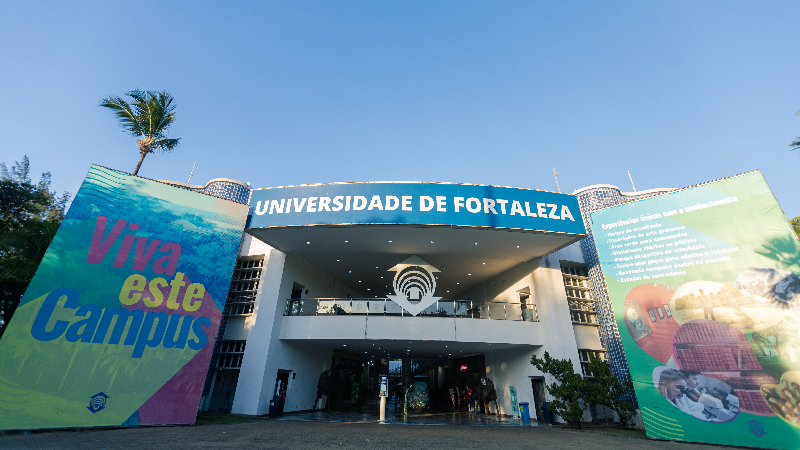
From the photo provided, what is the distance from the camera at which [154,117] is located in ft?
42.8

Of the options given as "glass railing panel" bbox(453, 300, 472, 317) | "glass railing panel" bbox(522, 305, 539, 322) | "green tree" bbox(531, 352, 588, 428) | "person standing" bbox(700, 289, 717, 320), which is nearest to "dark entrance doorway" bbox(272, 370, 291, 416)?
"glass railing panel" bbox(453, 300, 472, 317)

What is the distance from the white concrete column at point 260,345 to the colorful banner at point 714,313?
45.0ft

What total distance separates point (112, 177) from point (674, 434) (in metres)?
19.7

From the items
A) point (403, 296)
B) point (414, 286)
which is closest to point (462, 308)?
point (414, 286)

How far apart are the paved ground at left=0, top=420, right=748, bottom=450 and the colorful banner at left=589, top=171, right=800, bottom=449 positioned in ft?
3.66

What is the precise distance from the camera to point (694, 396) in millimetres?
9203

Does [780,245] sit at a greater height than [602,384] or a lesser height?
greater

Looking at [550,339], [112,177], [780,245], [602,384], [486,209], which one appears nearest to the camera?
[780,245]

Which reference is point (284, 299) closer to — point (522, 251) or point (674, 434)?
point (522, 251)

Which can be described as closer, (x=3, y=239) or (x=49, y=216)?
(x=3, y=239)

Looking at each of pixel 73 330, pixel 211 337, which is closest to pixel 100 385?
pixel 73 330

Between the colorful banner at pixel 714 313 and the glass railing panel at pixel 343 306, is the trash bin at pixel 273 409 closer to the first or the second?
the glass railing panel at pixel 343 306

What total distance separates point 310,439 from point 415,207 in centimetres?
803

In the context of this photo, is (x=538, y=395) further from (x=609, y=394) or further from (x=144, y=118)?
(x=144, y=118)
